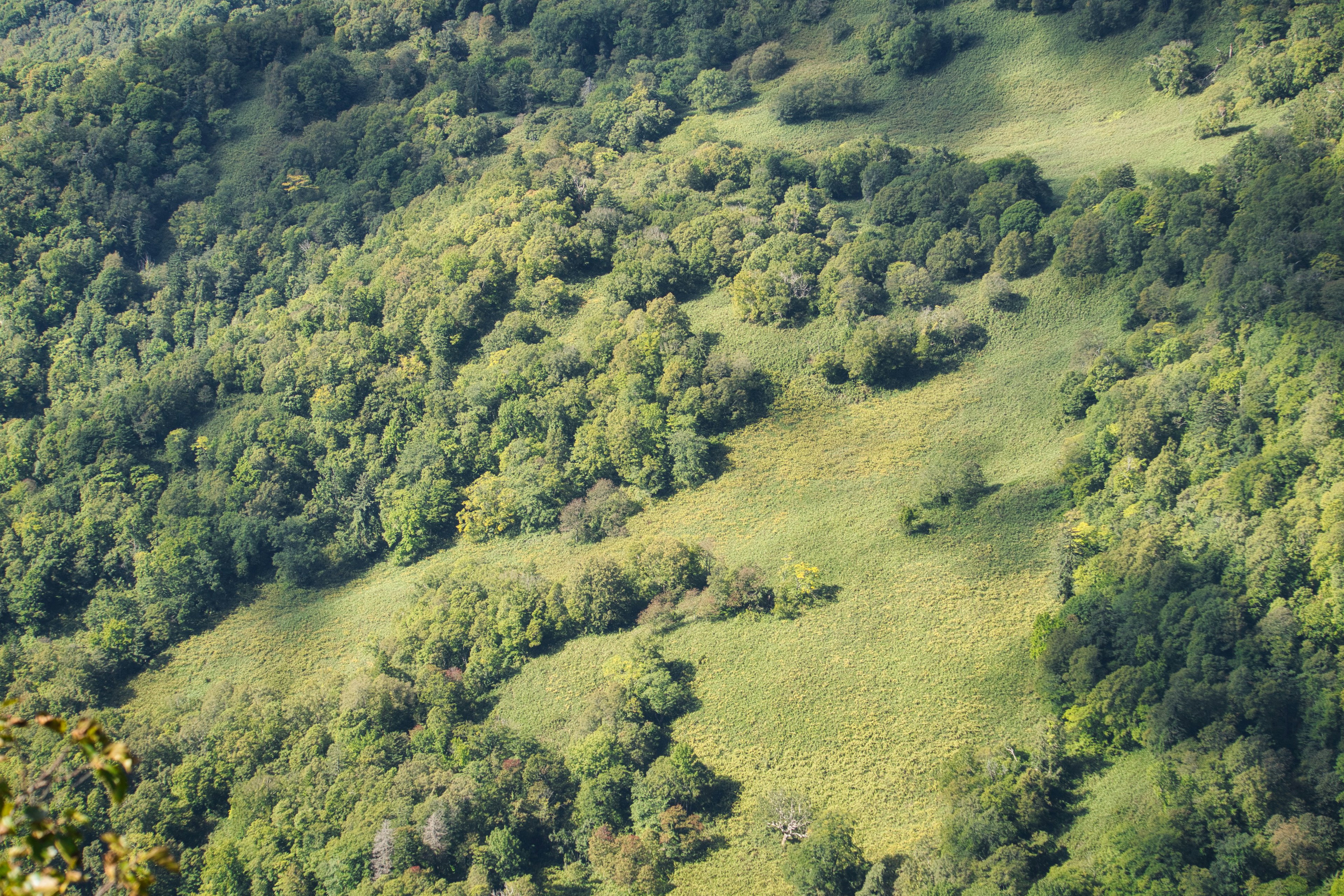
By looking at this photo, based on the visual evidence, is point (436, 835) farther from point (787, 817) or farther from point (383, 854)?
point (787, 817)

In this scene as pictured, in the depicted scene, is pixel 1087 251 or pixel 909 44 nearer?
pixel 1087 251

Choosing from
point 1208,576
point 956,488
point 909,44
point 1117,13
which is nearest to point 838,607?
point 956,488

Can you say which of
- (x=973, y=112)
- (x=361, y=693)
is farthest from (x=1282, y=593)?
(x=973, y=112)

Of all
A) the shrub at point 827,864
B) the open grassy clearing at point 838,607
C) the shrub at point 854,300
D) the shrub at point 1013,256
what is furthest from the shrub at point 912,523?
the shrub at point 1013,256

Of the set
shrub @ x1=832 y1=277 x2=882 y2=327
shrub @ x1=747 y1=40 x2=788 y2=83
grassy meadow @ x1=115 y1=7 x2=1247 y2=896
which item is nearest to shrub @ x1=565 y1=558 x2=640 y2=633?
grassy meadow @ x1=115 y1=7 x2=1247 y2=896

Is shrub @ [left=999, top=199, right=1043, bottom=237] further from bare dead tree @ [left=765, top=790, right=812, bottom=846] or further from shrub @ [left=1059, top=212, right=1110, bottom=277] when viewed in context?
bare dead tree @ [left=765, top=790, right=812, bottom=846]

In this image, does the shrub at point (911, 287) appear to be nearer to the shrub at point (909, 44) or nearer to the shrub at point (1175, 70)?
the shrub at point (1175, 70)
